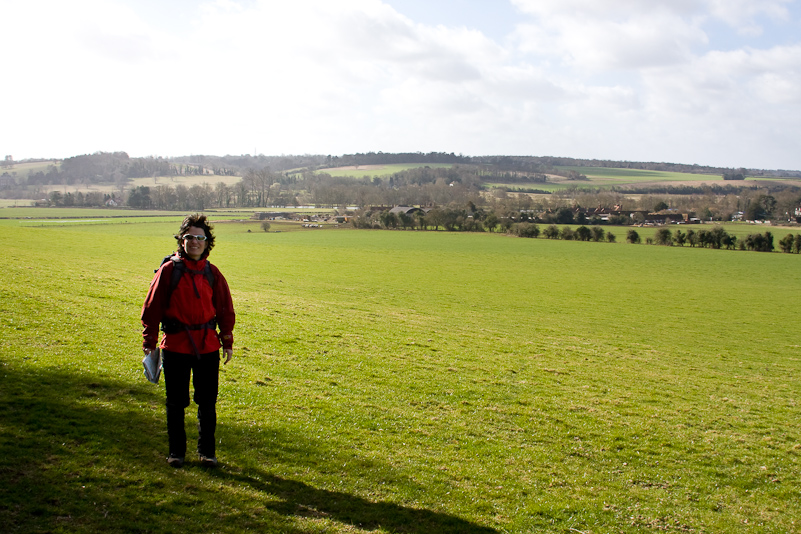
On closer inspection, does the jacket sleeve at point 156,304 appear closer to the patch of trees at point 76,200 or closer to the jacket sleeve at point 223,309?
the jacket sleeve at point 223,309

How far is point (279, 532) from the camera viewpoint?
→ 18.6 feet

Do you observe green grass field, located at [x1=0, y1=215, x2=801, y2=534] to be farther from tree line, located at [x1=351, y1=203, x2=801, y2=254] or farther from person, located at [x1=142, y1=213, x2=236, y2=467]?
tree line, located at [x1=351, y1=203, x2=801, y2=254]

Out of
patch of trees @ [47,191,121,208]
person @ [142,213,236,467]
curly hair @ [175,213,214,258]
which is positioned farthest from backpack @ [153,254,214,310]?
patch of trees @ [47,191,121,208]

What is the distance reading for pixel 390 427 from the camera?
938cm

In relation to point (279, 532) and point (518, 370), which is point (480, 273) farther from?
point (279, 532)

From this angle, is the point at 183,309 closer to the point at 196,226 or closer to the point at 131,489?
the point at 196,226

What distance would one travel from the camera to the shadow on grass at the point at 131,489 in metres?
5.57

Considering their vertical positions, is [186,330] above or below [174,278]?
below

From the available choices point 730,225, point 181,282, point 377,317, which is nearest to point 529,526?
point 181,282

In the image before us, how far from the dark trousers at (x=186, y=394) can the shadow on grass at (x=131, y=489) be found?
335mm

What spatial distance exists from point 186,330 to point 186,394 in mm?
854

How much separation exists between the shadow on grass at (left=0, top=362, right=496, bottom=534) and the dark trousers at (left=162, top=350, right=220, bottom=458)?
335 mm

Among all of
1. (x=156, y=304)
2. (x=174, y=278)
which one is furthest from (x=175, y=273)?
(x=156, y=304)

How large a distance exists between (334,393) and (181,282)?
16.3 feet
